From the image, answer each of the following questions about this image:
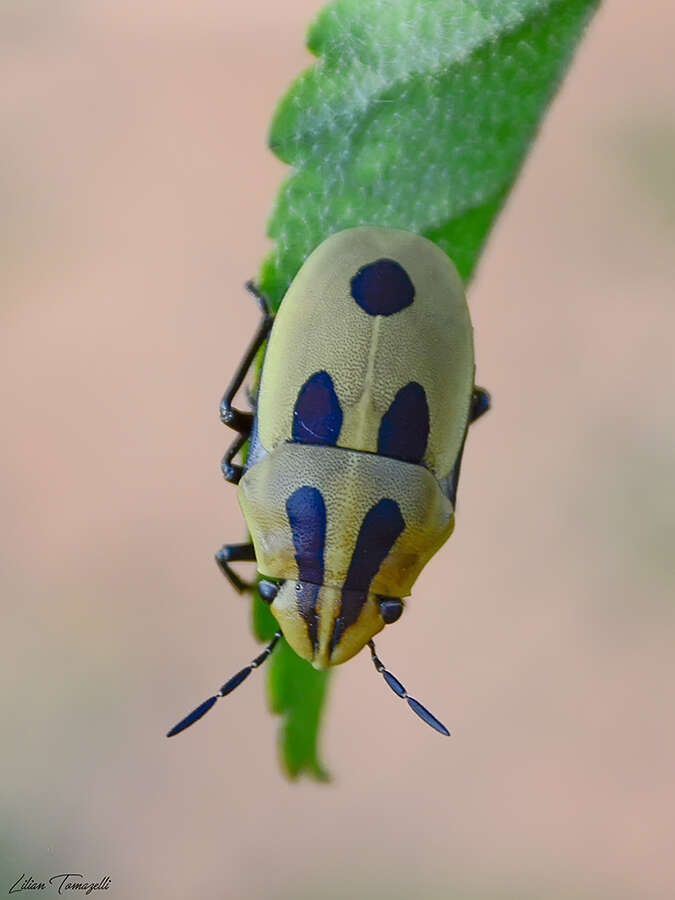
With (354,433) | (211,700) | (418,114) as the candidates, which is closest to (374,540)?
(354,433)

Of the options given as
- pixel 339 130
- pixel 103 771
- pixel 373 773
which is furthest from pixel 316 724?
pixel 103 771

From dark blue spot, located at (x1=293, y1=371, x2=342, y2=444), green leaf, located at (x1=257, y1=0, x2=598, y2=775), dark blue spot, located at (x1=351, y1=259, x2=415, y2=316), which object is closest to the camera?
green leaf, located at (x1=257, y1=0, x2=598, y2=775)

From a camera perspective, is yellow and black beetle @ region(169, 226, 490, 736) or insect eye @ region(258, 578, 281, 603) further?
insect eye @ region(258, 578, 281, 603)

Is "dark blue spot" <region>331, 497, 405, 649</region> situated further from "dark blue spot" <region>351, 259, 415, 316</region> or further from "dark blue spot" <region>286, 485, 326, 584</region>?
"dark blue spot" <region>351, 259, 415, 316</region>

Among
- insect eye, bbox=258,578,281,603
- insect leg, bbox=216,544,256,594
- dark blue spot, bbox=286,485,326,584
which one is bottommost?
insect eye, bbox=258,578,281,603

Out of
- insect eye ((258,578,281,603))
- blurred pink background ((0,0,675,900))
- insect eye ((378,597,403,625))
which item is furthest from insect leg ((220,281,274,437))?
blurred pink background ((0,0,675,900))

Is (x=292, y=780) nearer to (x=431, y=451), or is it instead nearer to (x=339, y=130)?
(x=431, y=451)

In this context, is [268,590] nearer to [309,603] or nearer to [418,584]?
[309,603]
